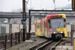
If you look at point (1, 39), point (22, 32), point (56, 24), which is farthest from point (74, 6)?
point (56, 24)

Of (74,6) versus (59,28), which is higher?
(74,6)

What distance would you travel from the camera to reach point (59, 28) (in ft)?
84.0

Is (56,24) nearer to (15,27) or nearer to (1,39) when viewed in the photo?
(1,39)

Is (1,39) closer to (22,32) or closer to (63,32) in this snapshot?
(22,32)

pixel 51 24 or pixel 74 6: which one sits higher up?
pixel 74 6

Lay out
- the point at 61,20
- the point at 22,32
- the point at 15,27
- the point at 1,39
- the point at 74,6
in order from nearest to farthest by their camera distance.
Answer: the point at 74,6 < the point at 1,39 < the point at 22,32 < the point at 61,20 < the point at 15,27

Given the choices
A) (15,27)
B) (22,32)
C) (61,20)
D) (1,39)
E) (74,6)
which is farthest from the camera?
(15,27)

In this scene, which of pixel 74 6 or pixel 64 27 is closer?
pixel 74 6

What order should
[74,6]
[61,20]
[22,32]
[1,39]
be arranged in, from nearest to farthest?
[74,6], [1,39], [22,32], [61,20]

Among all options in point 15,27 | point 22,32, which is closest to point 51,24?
point 22,32

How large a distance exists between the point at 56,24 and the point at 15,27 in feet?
220

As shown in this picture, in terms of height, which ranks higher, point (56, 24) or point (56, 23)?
point (56, 23)

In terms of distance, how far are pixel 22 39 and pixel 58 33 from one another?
5.01 meters

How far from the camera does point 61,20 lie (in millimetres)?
25328
